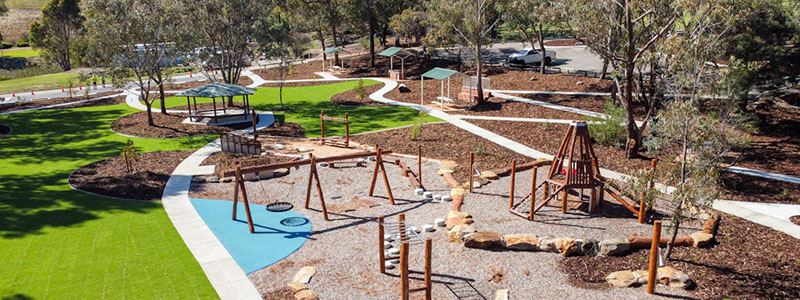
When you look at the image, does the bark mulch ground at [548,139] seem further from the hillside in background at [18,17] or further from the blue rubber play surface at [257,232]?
the hillside in background at [18,17]

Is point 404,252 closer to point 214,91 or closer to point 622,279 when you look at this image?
point 622,279

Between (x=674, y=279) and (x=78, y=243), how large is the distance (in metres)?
13.9

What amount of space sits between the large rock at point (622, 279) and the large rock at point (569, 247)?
1248mm

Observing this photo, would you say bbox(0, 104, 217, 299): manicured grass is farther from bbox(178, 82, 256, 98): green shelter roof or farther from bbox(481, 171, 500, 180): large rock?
bbox(481, 171, 500, 180): large rock

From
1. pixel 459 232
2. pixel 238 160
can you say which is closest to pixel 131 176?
pixel 238 160

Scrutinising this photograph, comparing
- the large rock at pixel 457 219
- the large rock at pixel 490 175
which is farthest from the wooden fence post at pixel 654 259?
the large rock at pixel 490 175

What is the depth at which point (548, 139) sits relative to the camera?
76.8 ft

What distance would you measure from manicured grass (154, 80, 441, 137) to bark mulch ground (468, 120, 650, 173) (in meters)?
4.14

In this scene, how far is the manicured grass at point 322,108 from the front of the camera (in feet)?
90.0

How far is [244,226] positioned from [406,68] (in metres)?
33.7

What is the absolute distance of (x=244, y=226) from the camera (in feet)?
48.1

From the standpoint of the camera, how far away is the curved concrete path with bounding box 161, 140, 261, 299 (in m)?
11.2

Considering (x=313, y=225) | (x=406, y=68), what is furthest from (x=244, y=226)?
(x=406, y=68)

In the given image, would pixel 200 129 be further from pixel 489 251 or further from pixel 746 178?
pixel 746 178
